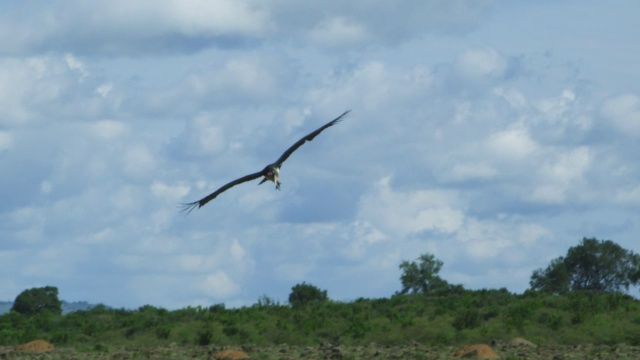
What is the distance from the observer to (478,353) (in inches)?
1188

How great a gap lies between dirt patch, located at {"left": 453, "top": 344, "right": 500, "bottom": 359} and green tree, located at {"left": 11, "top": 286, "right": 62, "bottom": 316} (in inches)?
1630

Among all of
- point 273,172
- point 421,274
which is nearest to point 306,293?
point 421,274

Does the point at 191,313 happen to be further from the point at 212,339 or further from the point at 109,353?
the point at 109,353

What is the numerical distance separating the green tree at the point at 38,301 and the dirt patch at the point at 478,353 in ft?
136

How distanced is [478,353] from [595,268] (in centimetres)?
5351

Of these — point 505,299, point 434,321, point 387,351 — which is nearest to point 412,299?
point 505,299

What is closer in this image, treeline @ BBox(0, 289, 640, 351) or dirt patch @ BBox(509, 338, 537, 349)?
dirt patch @ BBox(509, 338, 537, 349)

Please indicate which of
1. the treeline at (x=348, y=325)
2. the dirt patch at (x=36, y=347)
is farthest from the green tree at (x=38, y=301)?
the dirt patch at (x=36, y=347)

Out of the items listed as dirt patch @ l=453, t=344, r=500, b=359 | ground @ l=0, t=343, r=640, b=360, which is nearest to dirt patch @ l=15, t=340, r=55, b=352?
ground @ l=0, t=343, r=640, b=360

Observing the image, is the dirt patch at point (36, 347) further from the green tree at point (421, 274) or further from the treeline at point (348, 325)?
the green tree at point (421, 274)

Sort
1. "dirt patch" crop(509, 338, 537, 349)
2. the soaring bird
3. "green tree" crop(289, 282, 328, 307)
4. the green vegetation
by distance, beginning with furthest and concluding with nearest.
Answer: "green tree" crop(289, 282, 328, 307), the green vegetation, "dirt patch" crop(509, 338, 537, 349), the soaring bird

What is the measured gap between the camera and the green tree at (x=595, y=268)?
80.3 metres

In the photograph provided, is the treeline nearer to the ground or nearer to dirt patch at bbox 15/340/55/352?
dirt patch at bbox 15/340/55/352

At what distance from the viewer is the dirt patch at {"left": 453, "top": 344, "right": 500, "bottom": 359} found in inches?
1182
